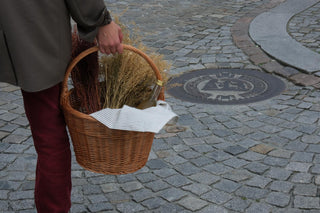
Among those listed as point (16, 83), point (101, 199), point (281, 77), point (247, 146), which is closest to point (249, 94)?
point (281, 77)

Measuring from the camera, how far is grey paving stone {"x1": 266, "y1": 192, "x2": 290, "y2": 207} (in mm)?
3375

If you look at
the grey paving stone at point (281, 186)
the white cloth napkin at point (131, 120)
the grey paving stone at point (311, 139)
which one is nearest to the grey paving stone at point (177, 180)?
the grey paving stone at point (281, 186)

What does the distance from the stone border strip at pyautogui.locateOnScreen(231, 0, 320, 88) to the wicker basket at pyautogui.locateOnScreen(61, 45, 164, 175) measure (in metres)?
3.09

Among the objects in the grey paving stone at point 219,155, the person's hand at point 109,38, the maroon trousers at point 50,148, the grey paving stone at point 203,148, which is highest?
the person's hand at point 109,38

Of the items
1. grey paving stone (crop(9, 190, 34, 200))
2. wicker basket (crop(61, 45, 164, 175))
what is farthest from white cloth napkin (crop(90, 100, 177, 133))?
grey paving stone (crop(9, 190, 34, 200))

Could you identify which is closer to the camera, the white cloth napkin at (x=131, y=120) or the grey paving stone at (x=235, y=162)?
the white cloth napkin at (x=131, y=120)

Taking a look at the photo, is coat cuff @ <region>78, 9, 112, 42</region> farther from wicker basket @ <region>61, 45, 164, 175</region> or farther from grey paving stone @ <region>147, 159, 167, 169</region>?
grey paving stone @ <region>147, 159, 167, 169</region>

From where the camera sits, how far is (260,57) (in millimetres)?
6203

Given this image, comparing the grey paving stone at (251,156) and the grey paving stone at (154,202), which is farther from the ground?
the grey paving stone at (154,202)

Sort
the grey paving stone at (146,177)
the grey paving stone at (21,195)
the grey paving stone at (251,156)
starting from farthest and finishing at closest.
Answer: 1. the grey paving stone at (251,156)
2. the grey paving stone at (146,177)
3. the grey paving stone at (21,195)

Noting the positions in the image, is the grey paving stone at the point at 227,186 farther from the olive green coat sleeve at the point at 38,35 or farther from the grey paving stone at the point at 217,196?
the olive green coat sleeve at the point at 38,35

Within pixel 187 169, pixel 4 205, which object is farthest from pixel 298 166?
pixel 4 205

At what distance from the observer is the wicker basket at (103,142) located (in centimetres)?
255

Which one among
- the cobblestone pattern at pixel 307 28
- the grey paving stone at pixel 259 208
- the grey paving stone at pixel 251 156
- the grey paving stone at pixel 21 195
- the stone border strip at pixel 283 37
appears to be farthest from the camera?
the cobblestone pattern at pixel 307 28
